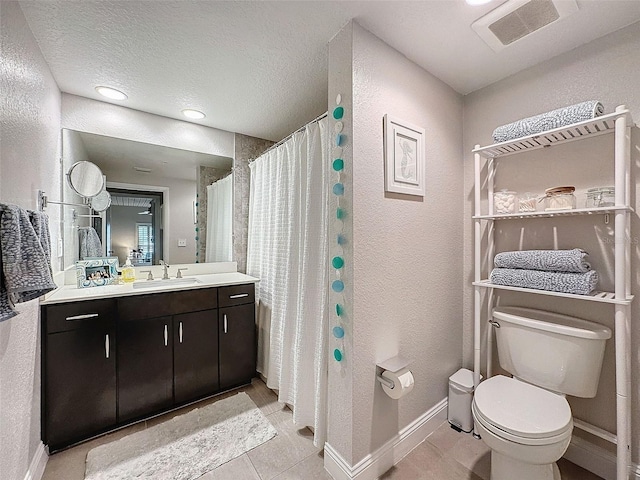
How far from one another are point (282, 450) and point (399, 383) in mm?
859

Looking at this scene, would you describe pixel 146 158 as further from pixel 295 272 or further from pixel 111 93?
pixel 295 272

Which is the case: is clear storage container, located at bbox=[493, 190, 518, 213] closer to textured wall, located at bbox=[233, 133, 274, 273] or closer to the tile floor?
the tile floor

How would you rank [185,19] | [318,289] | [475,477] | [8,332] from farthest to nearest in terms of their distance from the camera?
1. [318,289]
2. [475,477]
3. [185,19]
4. [8,332]

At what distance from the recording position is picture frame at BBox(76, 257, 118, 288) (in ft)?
6.49

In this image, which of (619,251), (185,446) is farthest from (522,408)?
(185,446)

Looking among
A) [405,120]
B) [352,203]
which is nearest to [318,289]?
[352,203]

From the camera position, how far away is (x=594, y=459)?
146 centimetres

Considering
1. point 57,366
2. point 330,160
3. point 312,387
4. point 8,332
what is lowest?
point 312,387

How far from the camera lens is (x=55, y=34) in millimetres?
1378

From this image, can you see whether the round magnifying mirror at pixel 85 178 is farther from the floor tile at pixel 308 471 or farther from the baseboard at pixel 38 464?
the floor tile at pixel 308 471

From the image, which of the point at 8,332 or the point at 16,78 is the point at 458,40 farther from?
the point at 8,332

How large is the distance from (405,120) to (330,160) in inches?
20.3

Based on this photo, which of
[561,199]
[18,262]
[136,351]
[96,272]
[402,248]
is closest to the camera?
[18,262]

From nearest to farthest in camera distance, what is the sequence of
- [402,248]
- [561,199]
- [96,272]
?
1. [561,199]
2. [402,248]
3. [96,272]
